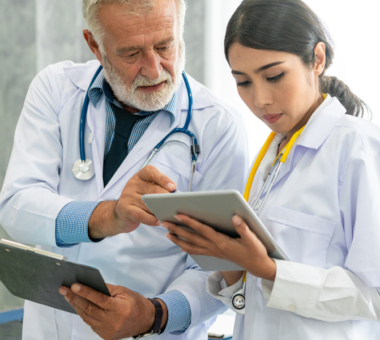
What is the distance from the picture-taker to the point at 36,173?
145 cm

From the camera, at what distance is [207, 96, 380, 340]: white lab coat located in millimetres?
958

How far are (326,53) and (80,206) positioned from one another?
79cm

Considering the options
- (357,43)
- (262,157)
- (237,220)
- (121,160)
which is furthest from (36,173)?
(357,43)

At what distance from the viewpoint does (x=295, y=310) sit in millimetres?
987

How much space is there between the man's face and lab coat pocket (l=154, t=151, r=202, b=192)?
16 centimetres

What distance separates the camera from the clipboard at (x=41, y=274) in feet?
3.47

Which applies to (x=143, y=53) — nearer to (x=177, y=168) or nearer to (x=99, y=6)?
(x=99, y=6)

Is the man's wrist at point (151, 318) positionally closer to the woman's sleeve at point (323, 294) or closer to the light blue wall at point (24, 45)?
the woman's sleeve at point (323, 294)

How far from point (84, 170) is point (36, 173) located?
0.15m

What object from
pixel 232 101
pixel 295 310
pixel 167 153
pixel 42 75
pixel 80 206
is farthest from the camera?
pixel 232 101

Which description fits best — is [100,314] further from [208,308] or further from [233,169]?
[233,169]

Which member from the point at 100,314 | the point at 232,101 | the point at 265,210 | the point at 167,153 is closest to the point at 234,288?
the point at 265,210

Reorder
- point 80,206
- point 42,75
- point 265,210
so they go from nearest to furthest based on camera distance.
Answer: point 265,210 < point 80,206 < point 42,75

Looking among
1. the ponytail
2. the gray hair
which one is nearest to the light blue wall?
the gray hair
